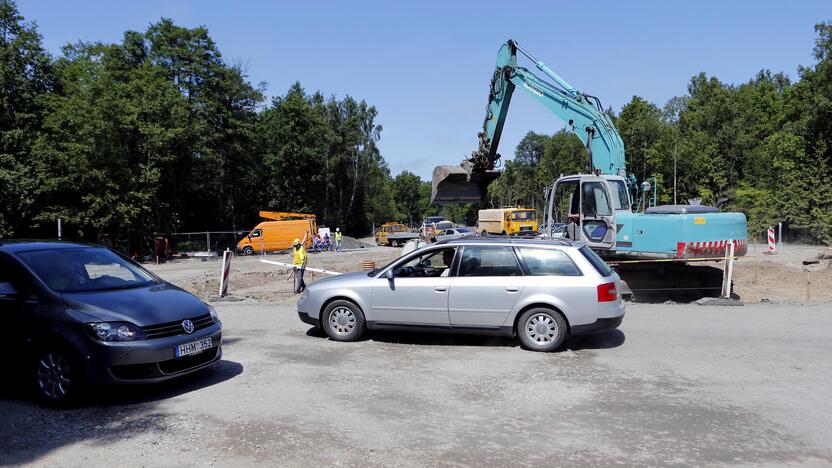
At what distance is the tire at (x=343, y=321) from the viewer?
8.96 m

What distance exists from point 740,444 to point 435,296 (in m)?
4.48

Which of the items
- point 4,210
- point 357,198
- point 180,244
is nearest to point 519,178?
point 357,198

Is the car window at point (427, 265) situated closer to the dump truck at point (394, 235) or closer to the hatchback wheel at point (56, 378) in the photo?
the hatchback wheel at point (56, 378)

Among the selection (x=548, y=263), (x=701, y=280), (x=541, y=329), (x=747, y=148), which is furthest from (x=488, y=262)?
(x=747, y=148)

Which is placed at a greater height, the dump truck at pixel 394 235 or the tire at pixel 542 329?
the dump truck at pixel 394 235

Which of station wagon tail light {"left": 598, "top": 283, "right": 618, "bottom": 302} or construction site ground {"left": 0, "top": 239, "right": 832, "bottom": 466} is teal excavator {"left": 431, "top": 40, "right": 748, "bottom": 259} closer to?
construction site ground {"left": 0, "top": 239, "right": 832, "bottom": 466}

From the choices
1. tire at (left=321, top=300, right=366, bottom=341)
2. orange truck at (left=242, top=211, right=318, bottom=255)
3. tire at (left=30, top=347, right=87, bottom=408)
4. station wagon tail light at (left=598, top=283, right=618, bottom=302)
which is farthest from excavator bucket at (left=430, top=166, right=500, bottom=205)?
orange truck at (left=242, top=211, right=318, bottom=255)

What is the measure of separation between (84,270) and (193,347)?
1.73 metres

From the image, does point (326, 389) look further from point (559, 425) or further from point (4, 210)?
point (4, 210)

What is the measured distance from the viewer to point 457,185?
61.8 feet

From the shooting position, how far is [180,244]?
3950cm

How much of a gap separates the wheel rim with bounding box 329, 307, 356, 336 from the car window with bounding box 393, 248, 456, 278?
0.99 m

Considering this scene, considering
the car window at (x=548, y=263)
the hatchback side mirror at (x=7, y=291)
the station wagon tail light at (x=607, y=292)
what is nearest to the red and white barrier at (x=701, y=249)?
the station wagon tail light at (x=607, y=292)

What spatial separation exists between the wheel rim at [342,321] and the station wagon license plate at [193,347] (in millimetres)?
2737
